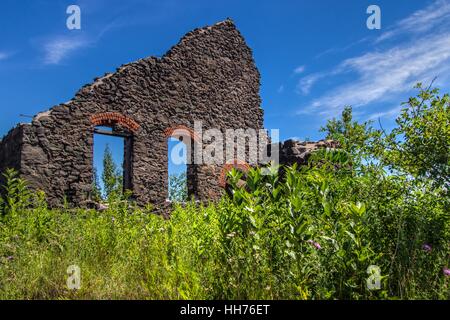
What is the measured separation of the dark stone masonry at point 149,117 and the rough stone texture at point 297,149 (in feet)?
0.42

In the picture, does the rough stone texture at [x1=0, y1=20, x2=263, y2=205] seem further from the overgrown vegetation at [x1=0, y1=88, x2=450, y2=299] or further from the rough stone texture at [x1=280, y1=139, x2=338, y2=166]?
the overgrown vegetation at [x1=0, y1=88, x2=450, y2=299]

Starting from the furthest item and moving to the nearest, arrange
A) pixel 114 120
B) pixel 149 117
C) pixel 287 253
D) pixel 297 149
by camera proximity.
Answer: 1. pixel 149 117
2. pixel 114 120
3. pixel 297 149
4. pixel 287 253

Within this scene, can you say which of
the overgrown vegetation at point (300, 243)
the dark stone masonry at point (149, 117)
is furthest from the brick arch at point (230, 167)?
the overgrown vegetation at point (300, 243)

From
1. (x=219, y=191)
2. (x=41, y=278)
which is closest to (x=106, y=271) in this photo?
(x=41, y=278)

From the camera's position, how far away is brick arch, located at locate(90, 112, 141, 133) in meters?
10.8

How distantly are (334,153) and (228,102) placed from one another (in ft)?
33.9

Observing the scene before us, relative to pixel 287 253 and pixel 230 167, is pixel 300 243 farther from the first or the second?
pixel 230 167

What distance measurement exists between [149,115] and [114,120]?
1137 mm

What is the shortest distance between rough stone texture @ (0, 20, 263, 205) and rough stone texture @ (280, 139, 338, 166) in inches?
158

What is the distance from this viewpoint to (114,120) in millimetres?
11148

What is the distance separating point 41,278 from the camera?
4211 mm

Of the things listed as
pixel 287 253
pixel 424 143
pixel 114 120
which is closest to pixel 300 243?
pixel 287 253

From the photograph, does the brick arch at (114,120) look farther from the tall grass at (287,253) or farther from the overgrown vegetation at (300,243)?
the tall grass at (287,253)

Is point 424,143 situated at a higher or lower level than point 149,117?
lower
